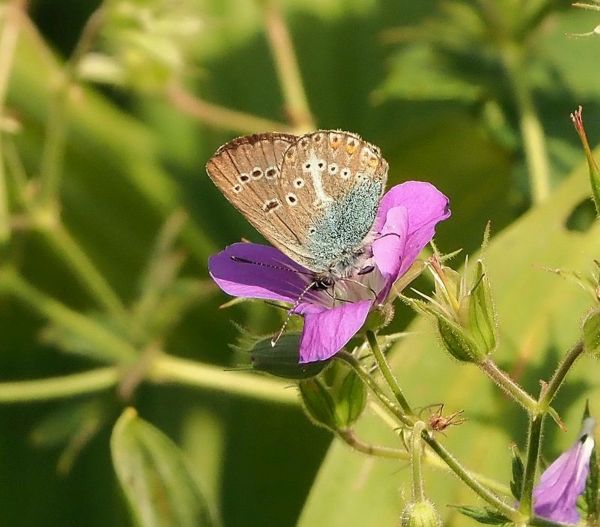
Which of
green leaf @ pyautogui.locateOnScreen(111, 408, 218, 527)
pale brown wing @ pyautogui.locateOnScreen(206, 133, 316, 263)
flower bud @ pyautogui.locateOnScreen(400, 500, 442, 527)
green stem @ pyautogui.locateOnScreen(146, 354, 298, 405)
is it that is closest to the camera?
flower bud @ pyautogui.locateOnScreen(400, 500, 442, 527)

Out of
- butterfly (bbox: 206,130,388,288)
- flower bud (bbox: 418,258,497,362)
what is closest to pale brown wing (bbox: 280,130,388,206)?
butterfly (bbox: 206,130,388,288)

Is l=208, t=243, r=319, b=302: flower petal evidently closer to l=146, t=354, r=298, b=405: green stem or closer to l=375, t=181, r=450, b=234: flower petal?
l=375, t=181, r=450, b=234: flower petal

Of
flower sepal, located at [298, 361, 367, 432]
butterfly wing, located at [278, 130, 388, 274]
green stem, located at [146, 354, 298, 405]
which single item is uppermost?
green stem, located at [146, 354, 298, 405]

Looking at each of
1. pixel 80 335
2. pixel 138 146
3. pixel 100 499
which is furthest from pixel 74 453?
pixel 138 146

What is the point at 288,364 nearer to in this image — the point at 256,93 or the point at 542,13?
the point at 542,13

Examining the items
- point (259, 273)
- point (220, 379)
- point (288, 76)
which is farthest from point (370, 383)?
point (288, 76)

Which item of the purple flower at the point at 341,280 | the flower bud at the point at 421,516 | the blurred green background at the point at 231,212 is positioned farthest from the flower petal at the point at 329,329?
the blurred green background at the point at 231,212
